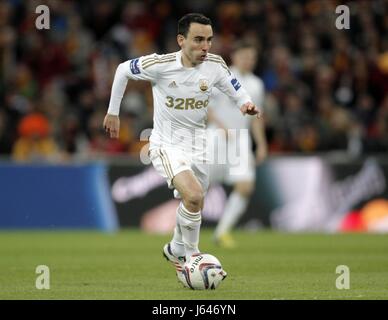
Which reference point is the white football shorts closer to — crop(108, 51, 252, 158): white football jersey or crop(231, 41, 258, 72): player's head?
crop(108, 51, 252, 158): white football jersey

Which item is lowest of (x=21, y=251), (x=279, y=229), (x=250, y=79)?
(x=21, y=251)

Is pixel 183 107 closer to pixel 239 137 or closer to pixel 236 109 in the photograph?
pixel 239 137

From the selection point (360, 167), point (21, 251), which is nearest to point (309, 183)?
point (360, 167)

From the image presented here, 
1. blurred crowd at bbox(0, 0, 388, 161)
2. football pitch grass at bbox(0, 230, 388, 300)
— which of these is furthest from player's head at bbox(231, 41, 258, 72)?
blurred crowd at bbox(0, 0, 388, 161)

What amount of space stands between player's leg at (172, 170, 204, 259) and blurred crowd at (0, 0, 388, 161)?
8.95 meters

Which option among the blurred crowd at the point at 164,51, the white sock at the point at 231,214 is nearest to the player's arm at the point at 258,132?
the white sock at the point at 231,214

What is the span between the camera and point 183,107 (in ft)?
31.2

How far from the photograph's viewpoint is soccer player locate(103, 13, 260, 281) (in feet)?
30.3

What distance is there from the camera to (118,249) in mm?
13789

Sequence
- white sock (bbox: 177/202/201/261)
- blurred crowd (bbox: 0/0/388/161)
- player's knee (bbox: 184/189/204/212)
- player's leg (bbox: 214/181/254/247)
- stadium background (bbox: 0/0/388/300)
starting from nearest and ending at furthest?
player's knee (bbox: 184/189/204/212) < white sock (bbox: 177/202/201/261) < stadium background (bbox: 0/0/388/300) < player's leg (bbox: 214/181/254/247) < blurred crowd (bbox: 0/0/388/161)

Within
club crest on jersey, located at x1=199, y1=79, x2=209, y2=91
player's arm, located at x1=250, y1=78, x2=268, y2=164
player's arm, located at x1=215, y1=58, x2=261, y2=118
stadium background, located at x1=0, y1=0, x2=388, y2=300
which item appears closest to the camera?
club crest on jersey, located at x1=199, y1=79, x2=209, y2=91

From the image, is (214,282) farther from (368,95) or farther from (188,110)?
(368,95)

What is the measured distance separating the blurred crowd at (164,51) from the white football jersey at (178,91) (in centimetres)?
851
